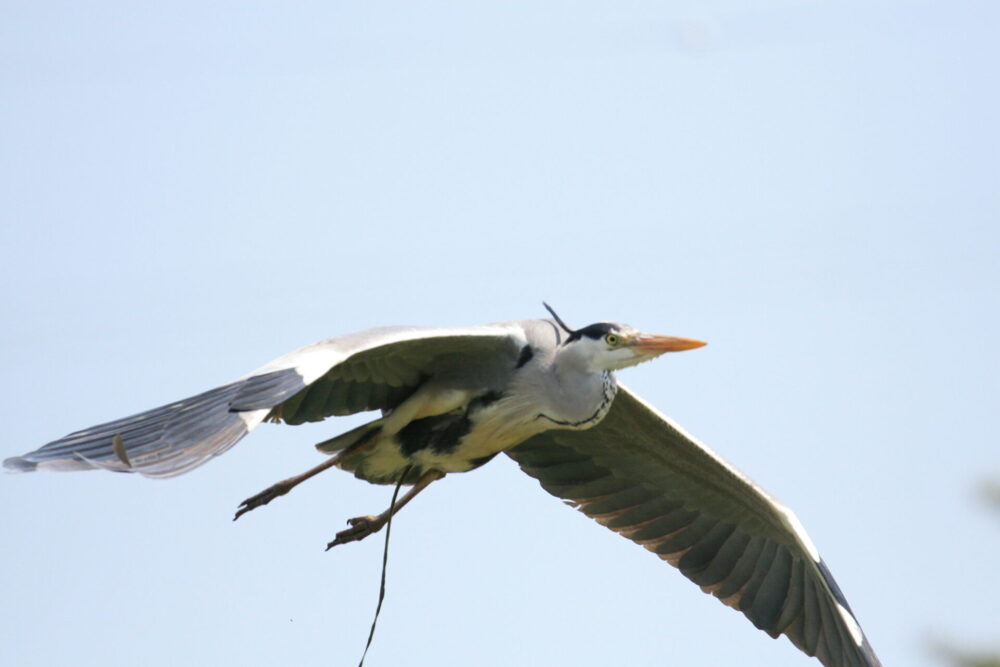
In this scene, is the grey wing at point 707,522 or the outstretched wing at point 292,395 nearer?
the outstretched wing at point 292,395

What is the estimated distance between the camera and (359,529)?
6.76 metres

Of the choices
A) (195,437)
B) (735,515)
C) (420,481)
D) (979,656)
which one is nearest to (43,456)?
(195,437)

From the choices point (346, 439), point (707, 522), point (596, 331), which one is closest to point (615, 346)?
point (596, 331)

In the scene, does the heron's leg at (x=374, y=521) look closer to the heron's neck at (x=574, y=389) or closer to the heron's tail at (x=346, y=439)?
the heron's tail at (x=346, y=439)

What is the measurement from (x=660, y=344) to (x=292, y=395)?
1.77 m

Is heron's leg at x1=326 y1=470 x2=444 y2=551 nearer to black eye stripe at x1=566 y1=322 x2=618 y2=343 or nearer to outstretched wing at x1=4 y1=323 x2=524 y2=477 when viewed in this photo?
outstretched wing at x1=4 y1=323 x2=524 y2=477

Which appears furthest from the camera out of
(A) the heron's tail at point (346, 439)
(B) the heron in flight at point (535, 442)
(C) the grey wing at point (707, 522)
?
(C) the grey wing at point (707, 522)

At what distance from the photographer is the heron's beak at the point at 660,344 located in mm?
6449

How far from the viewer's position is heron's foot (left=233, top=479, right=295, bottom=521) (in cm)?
600

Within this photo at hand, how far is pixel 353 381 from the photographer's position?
653 centimetres

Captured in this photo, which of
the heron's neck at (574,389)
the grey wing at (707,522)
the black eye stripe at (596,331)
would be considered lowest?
the grey wing at (707,522)

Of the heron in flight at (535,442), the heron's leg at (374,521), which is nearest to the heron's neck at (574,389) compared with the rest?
the heron in flight at (535,442)

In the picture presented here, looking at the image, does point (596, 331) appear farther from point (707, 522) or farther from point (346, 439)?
point (707, 522)

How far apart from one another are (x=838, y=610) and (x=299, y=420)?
8.97 ft
